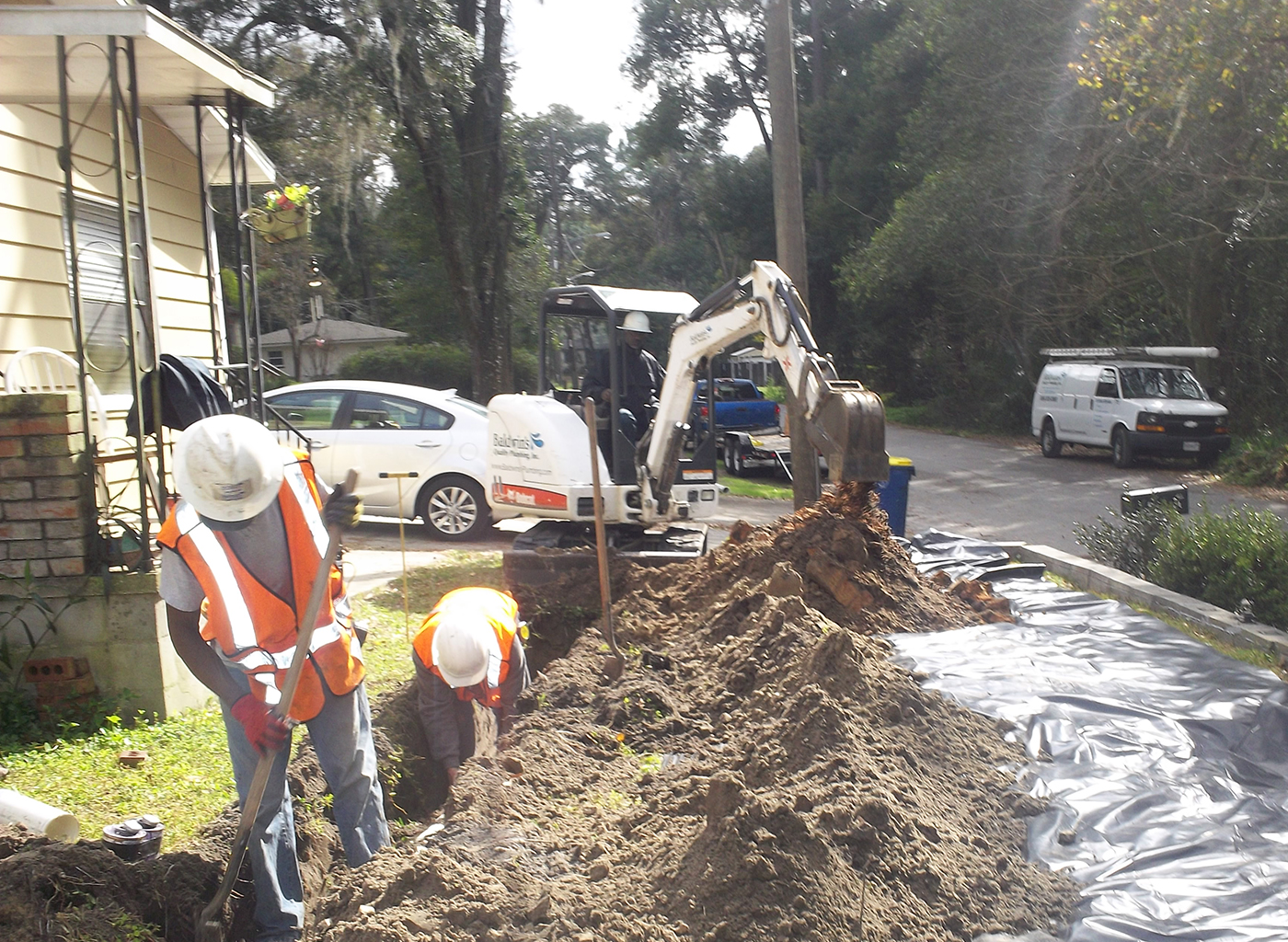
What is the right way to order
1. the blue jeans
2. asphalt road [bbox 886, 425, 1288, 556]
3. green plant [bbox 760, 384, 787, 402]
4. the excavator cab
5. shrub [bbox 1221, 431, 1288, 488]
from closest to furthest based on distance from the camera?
1. the blue jeans
2. the excavator cab
3. asphalt road [bbox 886, 425, 1288, 556]
4. shrub [bbox 1221, 431, 1288, 488]
5. green plant [bbox 760, 384, 787, 402]

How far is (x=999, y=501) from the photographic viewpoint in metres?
16.1

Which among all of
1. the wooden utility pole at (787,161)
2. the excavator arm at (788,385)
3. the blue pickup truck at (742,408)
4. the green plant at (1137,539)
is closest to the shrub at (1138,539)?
the green plant at (1137,539)

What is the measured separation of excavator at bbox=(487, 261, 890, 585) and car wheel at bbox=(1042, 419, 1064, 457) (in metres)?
14.4

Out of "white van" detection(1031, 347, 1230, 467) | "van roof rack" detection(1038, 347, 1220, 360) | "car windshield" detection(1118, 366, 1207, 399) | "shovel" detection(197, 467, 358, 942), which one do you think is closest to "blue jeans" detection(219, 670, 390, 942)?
"shovel" detection(197, 467, 358, 942)

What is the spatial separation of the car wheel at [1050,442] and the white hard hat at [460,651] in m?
19.2

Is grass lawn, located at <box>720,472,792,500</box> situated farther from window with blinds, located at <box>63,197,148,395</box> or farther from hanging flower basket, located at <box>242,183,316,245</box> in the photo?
window with blinds, located at <box>63,197,148,395</box>

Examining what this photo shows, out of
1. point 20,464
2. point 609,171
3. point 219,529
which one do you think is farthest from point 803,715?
point 609,171

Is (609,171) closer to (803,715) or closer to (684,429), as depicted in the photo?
(684,429)

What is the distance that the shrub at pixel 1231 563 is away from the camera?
7.18m

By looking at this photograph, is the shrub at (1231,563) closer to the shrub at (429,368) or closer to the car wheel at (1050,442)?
the car wheel at (1050,442)

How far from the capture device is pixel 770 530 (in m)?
8.29

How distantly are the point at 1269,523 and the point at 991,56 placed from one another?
56.6 ft

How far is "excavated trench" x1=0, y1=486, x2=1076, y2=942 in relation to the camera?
10.8ft

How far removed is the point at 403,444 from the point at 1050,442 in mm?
15403
